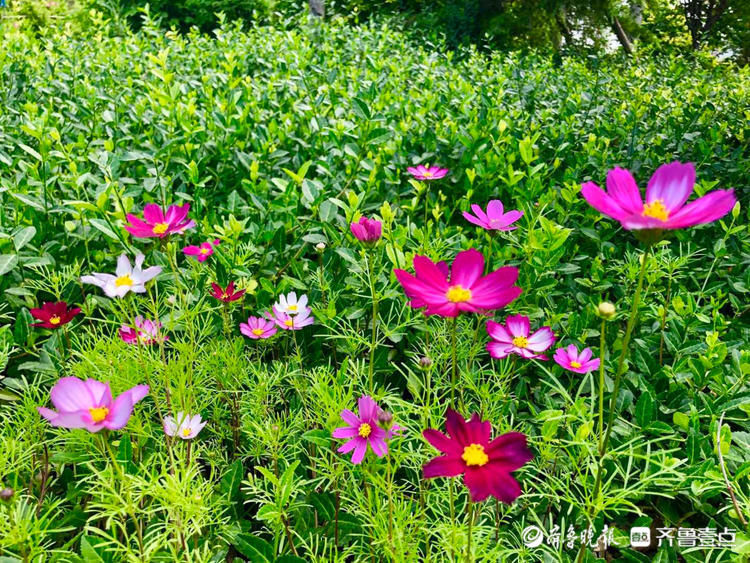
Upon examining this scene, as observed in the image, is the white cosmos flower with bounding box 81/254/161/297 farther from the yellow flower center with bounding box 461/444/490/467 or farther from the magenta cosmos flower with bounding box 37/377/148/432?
the yellow flower center with bounding box 461/444/490/467

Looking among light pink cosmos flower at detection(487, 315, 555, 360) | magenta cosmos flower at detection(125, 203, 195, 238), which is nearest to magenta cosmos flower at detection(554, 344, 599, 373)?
light pink cosmos flower at detection(487, 315, 555, 360)

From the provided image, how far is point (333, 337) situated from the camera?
128 centimetres

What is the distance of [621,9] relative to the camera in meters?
7.39

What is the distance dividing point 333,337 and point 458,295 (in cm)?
52

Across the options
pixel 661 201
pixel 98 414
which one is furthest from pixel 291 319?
pixel 661 201

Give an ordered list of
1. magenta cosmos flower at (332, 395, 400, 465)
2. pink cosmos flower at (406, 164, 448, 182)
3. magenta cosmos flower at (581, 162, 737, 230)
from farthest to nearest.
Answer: pink cosmos flower at (406, 164, 448, 182) → magenta cosmos flower at (332, 395, 400, 465) → magenta cosmos flower at (581, 162, 737, 230)

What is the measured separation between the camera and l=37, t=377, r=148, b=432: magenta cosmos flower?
73 cm

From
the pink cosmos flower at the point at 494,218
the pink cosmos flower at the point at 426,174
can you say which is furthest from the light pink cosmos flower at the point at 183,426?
the pink cosmos flower at the point at 426,174

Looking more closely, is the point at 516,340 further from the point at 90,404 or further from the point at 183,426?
the point at 90,404

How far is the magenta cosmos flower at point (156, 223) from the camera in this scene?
1.07 metres

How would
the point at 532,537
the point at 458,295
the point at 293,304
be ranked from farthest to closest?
the point at 293,304 → the point at 532,537 → the point at 458,295

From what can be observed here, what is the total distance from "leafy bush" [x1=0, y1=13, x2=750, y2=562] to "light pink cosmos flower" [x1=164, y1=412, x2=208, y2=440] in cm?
3

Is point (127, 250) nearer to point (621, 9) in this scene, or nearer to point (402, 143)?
point (402, 143)

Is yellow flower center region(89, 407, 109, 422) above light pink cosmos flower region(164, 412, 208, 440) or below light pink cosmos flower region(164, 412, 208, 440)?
above
